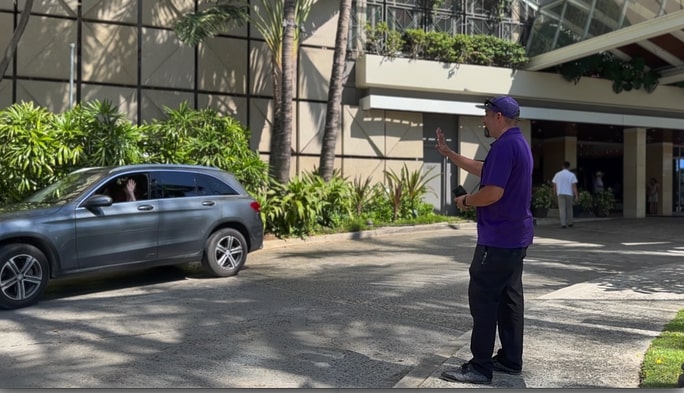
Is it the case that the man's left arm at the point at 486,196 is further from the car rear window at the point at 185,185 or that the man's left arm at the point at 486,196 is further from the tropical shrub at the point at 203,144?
the tropical shrub at the point at 203,144

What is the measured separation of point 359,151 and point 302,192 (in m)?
4.00

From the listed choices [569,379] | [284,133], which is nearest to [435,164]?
[284,133]

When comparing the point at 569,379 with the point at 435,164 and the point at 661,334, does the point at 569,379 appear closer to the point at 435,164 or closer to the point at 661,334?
the point at 661,334

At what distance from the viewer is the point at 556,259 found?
10758 millimetres

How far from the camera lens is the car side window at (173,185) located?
8.41 m

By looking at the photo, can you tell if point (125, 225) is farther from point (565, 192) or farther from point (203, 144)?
point (565, 192)

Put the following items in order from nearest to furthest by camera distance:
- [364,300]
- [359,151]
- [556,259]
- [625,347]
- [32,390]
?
[32,390] < [625,347] < [364,300] < [556,259] < [359,151]

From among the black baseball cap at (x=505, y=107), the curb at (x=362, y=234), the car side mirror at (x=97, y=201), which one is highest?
the black baseball cap at (x=505, y=107)

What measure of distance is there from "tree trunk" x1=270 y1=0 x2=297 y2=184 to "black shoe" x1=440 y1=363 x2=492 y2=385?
9561mm

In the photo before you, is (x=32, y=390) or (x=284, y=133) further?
(x=284, y=133)

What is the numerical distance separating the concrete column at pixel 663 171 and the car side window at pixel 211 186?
65.0 ft

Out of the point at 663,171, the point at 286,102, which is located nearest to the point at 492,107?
the point at 286,102

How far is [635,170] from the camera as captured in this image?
68.6 feet

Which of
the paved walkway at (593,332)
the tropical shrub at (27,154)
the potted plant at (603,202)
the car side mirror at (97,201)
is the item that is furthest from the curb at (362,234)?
the potted plant at (603,202)
